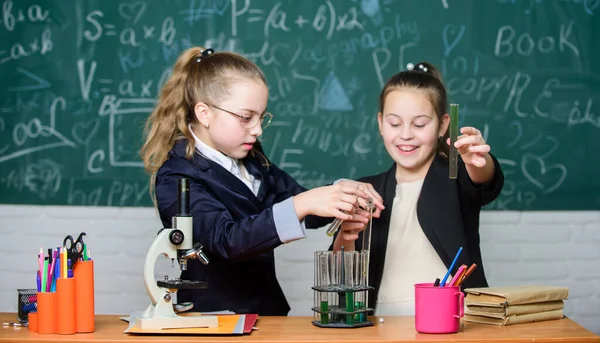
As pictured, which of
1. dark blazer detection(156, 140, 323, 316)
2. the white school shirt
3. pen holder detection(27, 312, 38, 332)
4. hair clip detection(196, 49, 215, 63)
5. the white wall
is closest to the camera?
pen holder detection(27, 312, 38, 332)

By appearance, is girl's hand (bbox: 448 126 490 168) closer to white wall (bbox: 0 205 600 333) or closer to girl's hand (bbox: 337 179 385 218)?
Answer: girl's hand (bbox: 337 179 385 218)

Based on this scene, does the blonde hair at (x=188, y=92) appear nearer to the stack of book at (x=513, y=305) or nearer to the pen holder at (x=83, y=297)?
the pen holder at (x=83, y=297)

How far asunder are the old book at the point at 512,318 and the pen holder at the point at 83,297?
90cm


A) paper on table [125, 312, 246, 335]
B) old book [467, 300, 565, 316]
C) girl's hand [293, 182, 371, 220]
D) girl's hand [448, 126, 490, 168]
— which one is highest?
girl's hand [448, 126, 490, 168]

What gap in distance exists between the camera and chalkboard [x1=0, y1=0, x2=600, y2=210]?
13.1ft

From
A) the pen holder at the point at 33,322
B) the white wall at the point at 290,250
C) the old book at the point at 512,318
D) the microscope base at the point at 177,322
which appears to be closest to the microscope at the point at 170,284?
the microscope base at the point at 177,322

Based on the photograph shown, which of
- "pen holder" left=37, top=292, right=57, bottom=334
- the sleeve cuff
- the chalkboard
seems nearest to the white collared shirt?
the sleeve cuff

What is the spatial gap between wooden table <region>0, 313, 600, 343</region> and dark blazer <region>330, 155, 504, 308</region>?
42 cm

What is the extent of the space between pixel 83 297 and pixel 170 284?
21 centimetres

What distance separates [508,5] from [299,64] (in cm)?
107

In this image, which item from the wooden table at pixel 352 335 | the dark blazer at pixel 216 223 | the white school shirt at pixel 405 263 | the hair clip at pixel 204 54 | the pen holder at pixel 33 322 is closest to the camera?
the wooden table at pixel 352 335

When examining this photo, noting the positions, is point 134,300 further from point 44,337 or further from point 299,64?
point 44,337

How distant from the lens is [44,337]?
1.82 meters

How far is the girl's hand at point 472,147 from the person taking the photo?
2127 mm
